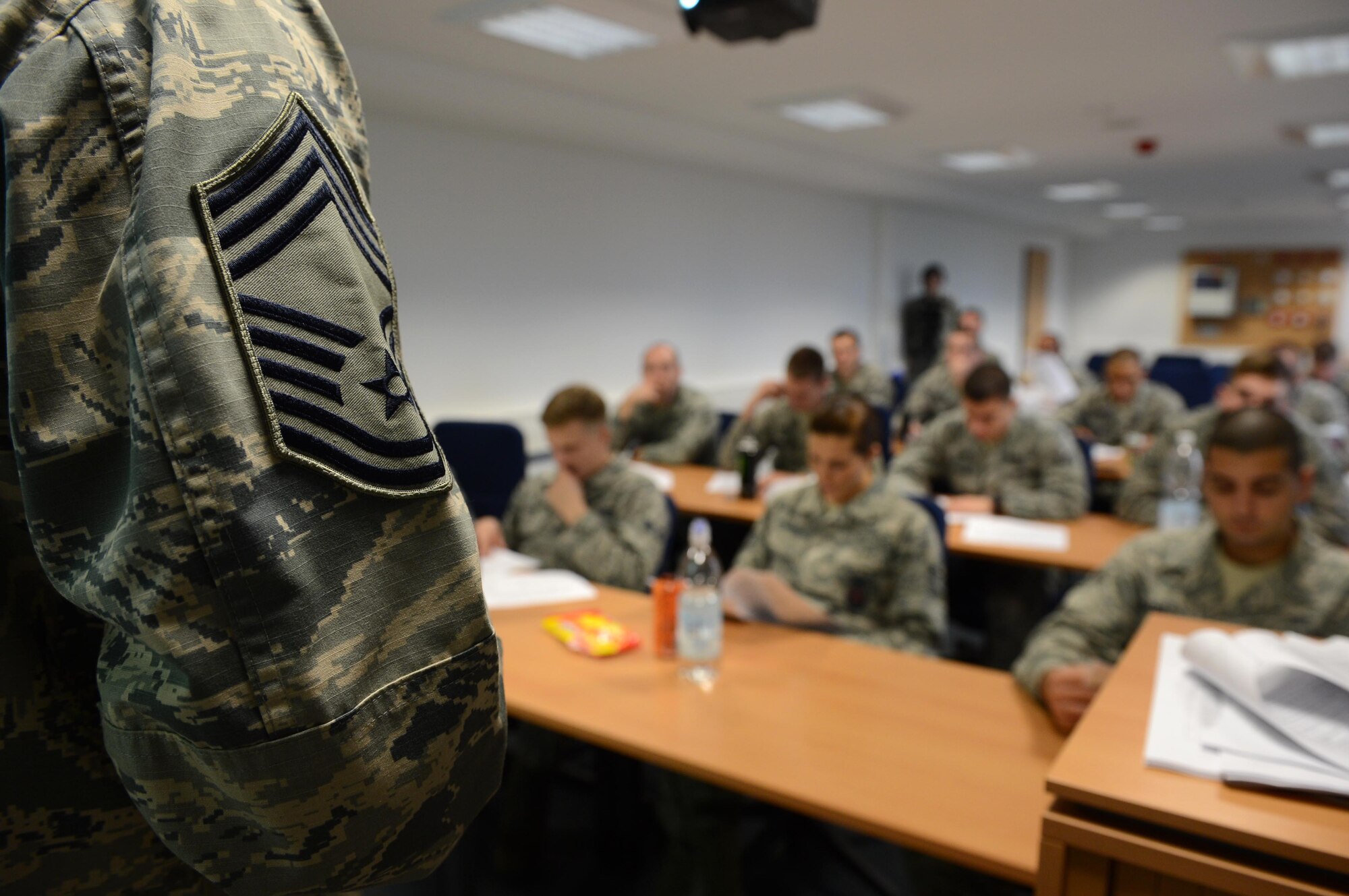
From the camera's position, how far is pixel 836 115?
Result: 19.9 feet

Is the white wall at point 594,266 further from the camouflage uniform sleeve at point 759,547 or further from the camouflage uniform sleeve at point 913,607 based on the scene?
the camouflage uniform sleeve at point 913,607

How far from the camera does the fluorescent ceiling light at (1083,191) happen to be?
949cm

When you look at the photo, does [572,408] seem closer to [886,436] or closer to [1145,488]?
[886,436]

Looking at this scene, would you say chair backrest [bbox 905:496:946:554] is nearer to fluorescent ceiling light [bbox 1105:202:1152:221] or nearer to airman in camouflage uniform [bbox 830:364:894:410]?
airman in camouflage uniform [bbox 830:364:894:410]

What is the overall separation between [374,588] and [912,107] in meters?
5.96

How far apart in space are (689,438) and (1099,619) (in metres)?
3.11

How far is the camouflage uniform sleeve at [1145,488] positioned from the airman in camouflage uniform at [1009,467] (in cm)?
15

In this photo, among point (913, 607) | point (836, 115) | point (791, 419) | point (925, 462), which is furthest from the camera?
point (836, 115)

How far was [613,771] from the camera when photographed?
245 cm

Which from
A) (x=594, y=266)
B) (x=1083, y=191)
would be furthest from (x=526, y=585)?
(x=1083, y=191)

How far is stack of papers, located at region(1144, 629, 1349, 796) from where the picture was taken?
1.04 metres

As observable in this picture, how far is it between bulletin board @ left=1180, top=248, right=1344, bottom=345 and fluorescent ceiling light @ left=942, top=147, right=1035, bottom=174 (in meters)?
7.62

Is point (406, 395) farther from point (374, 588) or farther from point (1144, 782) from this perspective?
point (1144, 782)

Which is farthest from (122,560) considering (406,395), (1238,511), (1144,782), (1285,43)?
(1285,43)
